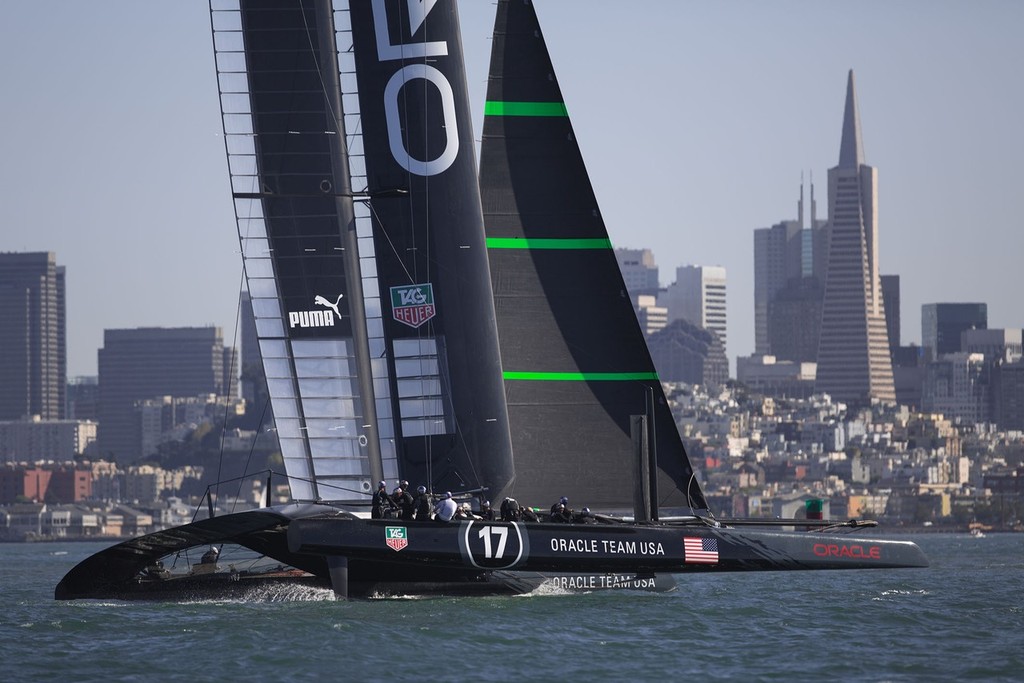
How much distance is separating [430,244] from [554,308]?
2.86 metres

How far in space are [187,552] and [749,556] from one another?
249 inches

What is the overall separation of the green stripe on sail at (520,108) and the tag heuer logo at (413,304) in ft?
11.6

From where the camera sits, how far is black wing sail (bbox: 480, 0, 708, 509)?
26.1 metres

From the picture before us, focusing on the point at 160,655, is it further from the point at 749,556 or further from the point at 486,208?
the point at 486,208

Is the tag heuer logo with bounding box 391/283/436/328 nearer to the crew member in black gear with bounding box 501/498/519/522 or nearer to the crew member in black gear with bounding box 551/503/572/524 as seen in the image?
the crew member in black gear with bounding box 501/498/519/522

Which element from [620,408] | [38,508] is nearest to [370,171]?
[620,408]

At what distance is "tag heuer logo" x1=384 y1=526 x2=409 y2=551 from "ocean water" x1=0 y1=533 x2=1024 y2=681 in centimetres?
77

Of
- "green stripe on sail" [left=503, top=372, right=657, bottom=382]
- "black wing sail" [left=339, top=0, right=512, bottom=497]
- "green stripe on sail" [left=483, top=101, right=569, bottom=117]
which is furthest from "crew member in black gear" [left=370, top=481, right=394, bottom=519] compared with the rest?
"green stripe on sail" [left=483, top=101, right=569, bottom=117]

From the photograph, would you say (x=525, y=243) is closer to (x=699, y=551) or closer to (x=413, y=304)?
(x=413, y=304)

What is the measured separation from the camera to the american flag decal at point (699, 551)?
74.0 ft

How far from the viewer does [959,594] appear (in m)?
30.1

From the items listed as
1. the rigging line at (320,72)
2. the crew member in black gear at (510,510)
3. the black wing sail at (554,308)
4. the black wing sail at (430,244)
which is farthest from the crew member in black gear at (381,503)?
the rigging line at (320,72)

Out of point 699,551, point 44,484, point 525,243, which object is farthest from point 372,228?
point 44,484

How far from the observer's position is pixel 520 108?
26688 millimetres
